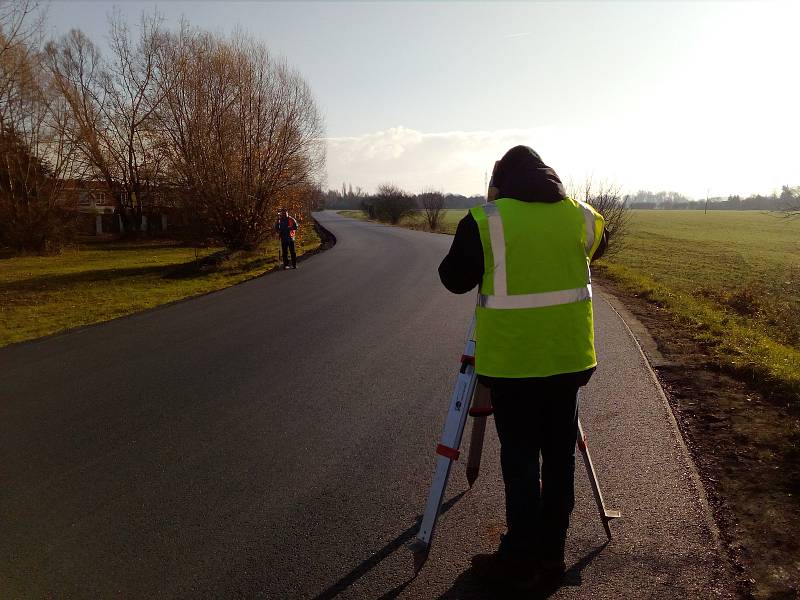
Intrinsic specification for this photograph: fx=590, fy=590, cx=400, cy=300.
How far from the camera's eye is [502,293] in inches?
104

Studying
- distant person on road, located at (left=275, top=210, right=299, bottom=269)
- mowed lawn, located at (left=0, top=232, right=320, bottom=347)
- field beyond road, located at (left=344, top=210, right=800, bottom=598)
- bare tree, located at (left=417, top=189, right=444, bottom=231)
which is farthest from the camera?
bare tree, located at (left=417, top=189, right=444, bottom=231)

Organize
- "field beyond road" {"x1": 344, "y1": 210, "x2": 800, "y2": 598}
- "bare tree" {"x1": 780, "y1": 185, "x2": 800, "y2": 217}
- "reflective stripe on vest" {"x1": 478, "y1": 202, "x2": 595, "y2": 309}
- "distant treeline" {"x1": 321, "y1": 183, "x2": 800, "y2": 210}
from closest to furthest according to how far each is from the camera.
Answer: "reflective stripe on vest" {"x1": 478, "y1": 202, "x2": 595, "y2": 309} < "field beyond road" {"x1": 344, "y1": 210, "x2": 800, "y2": 598} < "bare tree" {"x1": 780, "y1": 185, "x2": 800, "y2": 217} < "distant treeline" {"x1": 321, "y1": 183, "x2": 800, "y2": 210}

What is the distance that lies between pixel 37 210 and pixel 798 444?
2869cm

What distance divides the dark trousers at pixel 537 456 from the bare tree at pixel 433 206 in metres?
42.8

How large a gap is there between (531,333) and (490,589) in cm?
122

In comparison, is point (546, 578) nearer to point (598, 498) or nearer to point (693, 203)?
point (598, 498)

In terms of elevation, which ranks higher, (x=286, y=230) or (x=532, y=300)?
(x=532, y=300)

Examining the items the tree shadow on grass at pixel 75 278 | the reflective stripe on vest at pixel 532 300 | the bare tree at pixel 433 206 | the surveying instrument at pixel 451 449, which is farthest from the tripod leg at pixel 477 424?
the bare tree at pixel 433 206

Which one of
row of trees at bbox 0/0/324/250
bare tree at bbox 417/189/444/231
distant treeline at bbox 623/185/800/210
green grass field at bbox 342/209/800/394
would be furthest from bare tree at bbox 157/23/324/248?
distant treeline at bbox 623/185/800/210

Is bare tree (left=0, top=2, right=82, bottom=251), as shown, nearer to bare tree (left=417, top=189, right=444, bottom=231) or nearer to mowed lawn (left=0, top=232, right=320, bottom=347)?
mowed lawn (left=0, top=232, right=320, bottom=347)

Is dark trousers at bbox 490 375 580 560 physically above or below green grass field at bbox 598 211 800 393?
above

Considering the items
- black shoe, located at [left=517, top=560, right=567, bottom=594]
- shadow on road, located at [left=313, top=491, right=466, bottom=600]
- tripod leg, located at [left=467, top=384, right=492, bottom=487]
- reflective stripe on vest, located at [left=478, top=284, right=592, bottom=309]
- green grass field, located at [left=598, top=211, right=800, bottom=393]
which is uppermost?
reflective stripe on vest, located at [left=478, top=284, right=592, bottom=309]

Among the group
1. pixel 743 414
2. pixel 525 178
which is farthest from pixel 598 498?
pixel 743 414

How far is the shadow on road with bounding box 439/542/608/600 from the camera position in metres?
2.71
